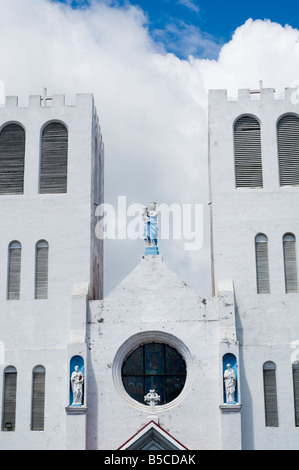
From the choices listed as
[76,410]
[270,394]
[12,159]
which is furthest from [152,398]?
[12,159]

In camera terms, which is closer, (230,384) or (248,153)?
(230,384)

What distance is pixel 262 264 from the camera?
25.8 metres

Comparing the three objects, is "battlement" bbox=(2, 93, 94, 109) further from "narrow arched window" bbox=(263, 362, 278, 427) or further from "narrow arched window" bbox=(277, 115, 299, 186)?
"narrow arched window" bbox=(263, 362, 278, 427)

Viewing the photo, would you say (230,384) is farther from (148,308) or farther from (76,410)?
(76,410)

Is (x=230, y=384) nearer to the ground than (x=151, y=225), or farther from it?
nearer to the ground

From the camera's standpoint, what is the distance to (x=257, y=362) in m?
24.4

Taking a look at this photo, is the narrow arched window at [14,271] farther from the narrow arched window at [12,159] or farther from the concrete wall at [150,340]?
the concrete wall at [150,340]

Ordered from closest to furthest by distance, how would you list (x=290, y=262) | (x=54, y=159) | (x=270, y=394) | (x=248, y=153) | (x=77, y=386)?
(x=77, y=386), (x=270, y=394), (x=290, y=262), (x=248, y=153), (x=54, y=159)

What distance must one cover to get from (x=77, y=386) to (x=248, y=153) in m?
10.6

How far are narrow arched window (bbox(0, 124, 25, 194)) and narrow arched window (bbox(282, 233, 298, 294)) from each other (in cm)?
997

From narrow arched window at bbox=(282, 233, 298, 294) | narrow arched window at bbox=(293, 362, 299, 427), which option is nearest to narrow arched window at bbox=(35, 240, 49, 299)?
narrow arched window at bbox=(282, 233, 298, 294)
